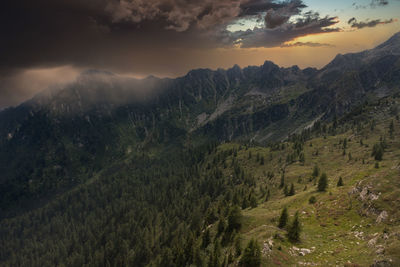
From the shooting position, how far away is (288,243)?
47188 mm

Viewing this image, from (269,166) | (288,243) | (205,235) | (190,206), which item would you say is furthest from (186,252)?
(269,166)

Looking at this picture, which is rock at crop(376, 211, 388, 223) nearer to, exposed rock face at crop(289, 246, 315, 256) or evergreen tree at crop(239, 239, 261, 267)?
exposed rock face at crop(289, 246, 315, 256)

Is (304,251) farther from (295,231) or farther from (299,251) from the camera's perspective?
(295,231)

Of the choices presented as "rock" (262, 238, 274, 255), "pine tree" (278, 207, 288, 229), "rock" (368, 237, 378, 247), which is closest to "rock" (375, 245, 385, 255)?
"rock" (368, 237, 378, 247)

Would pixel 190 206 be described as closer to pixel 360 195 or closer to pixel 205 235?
pixel 205 235

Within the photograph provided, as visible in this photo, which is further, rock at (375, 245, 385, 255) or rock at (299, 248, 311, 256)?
rock at (299, 248, 311, 256)

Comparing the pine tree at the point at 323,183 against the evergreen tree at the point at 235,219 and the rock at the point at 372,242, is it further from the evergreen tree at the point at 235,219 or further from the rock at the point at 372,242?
the rock at the point at 372,242

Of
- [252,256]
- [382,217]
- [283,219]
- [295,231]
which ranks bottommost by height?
[283,219]

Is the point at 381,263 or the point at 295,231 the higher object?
the point at 381,263

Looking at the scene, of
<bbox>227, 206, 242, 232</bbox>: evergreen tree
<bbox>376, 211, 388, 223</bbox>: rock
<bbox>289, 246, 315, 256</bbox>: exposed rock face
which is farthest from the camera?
<bbox>227, 206, 242, 232</bbox>: evergreen tree

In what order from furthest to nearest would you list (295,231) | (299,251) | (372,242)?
(295,231)
(299,251)
(372,242)

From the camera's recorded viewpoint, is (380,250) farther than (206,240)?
No

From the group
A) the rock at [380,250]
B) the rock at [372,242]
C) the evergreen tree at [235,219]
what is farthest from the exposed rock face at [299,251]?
the evergreen tree at [235,219]

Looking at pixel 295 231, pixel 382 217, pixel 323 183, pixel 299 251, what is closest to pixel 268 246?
pixel 299 251
